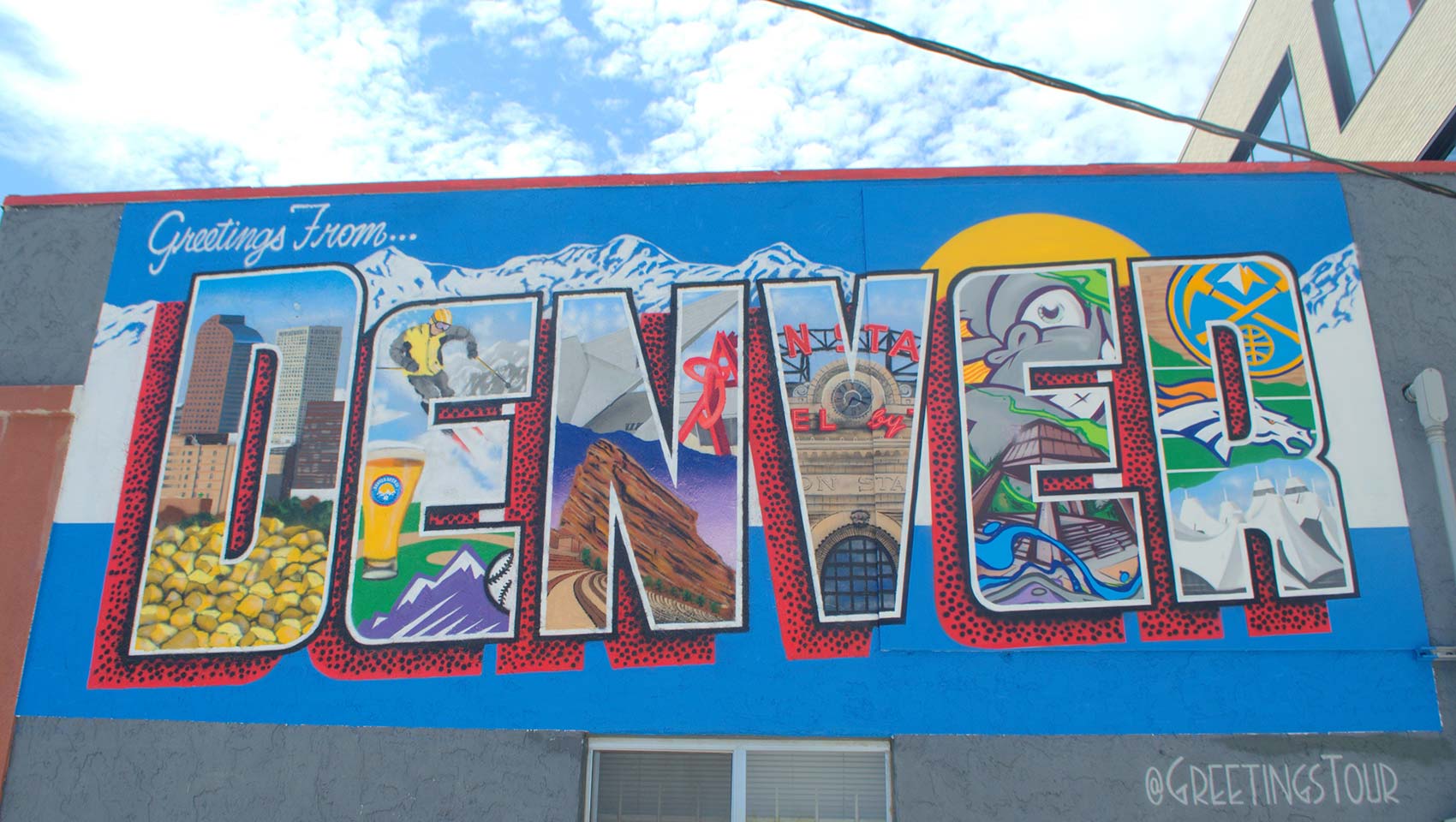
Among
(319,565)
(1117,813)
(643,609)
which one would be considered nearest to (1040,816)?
(1117,813)

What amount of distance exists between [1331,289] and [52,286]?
30.6ft

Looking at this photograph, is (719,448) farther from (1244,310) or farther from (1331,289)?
(1331,289)

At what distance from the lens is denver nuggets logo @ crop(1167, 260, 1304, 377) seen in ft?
21.0

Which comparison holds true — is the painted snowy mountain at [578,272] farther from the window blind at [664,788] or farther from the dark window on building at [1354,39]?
the dark window on building at [1354,39]

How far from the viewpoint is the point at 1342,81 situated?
14.7m

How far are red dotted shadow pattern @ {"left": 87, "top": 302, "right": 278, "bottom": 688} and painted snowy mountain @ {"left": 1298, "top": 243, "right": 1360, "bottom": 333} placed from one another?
291 inches

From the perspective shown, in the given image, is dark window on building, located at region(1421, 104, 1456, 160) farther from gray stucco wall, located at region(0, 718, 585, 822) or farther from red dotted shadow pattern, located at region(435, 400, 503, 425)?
gray stucco wall, located at region(0, 718, 585, 822)

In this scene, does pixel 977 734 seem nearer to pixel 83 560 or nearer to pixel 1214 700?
pixel 1214 700

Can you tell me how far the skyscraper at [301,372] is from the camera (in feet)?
21.9

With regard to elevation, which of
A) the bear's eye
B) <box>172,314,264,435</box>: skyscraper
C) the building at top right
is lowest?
<box>172,314,264,435</box>: skyscraper

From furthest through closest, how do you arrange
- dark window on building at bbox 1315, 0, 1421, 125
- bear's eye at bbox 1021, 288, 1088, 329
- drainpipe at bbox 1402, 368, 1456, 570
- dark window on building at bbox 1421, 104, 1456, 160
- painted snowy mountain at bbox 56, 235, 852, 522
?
dark window on building at bbox 1315, 0, 1421, 125 < dark window on building at bbox 1421, 104, 1456, 160 < painted snowy mountain at bbox 56, 235, 852, 522 < bear's eye at bbox 1021, 288, 1088, 329 < drainpipe at bbox 1402, 368, 1456, 570

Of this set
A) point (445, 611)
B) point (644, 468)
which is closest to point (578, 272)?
point (644, 468)

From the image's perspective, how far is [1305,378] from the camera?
632 centimetres

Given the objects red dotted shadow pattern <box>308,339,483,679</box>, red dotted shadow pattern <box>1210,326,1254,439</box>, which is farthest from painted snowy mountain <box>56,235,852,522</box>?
red dotted shadow pattern <box>1210,326,1254,439</box>
